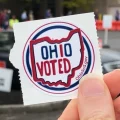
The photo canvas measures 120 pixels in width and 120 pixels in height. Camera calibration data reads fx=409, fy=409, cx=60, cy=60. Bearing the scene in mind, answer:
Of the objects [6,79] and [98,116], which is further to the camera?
[6,79]

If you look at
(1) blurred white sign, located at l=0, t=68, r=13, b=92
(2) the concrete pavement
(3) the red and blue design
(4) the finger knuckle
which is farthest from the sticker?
(2) the concrete pavement

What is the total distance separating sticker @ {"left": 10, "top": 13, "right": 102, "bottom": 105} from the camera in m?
1.66

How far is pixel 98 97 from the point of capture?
1.60 metres

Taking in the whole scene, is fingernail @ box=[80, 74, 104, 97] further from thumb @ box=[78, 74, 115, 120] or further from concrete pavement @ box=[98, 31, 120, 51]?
concrete pavement @ box=[98, 31, 120, 51]

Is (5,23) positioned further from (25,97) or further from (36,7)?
(25,97)

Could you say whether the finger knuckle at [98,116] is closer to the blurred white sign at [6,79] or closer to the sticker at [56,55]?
the sticker at [56,55]

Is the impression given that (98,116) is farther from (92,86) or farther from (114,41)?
(114,41)

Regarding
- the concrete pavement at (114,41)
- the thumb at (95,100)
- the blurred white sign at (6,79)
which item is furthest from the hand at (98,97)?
the concrete pavement at (114,41)

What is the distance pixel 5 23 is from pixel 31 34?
29.2 metres

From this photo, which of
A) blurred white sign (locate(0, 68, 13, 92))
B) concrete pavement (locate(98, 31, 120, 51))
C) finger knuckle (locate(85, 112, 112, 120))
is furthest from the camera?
concrete pavement (locate(98, 31, 120, 51))

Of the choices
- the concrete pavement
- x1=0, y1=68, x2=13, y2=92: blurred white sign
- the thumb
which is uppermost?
the thumb

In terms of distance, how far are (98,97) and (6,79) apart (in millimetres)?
6499

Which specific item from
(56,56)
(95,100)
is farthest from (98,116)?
(56,56)

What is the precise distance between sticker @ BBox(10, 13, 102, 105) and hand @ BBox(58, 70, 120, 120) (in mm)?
69
